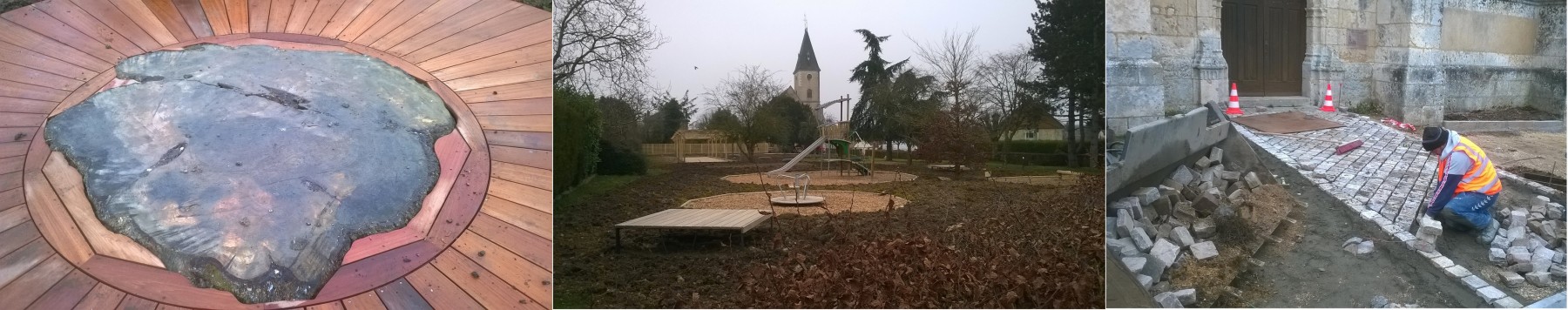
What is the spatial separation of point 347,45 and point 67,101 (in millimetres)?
1396

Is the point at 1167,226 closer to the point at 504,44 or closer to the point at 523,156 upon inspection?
the point at 523,156

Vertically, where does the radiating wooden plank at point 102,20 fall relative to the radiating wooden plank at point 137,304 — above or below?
above

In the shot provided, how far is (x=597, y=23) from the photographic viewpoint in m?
4.47

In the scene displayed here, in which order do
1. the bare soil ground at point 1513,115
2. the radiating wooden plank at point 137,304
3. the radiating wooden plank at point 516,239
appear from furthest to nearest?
the bare soil ground at point 1513,115, the radiating wooden plank at point 516,239, the radiating wooden plank at point 137,304

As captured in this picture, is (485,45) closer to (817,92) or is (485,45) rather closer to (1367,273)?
(817,92)

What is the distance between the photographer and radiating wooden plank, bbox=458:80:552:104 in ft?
14.4

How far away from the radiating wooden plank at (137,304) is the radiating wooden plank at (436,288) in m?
1.15

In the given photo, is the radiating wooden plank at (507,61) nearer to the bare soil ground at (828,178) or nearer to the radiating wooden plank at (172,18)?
the bare soil ground at (828,178)

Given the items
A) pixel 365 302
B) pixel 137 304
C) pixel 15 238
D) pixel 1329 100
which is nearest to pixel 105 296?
pixel 137 304

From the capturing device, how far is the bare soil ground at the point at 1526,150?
5.12 m

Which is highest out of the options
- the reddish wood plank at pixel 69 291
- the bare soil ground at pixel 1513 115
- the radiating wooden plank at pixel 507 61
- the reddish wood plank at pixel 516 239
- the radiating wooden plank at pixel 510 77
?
the radiating wooden plank at pixel 507 61

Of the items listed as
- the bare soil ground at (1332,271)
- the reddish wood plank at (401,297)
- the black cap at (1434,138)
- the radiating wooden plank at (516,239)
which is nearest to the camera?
the reddish wood plank at (401,297)

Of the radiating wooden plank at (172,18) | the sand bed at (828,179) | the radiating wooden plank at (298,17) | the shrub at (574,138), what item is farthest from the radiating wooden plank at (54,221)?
the sand bed at (828,179)

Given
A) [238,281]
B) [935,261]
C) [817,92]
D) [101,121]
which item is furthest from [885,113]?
[101,121]
